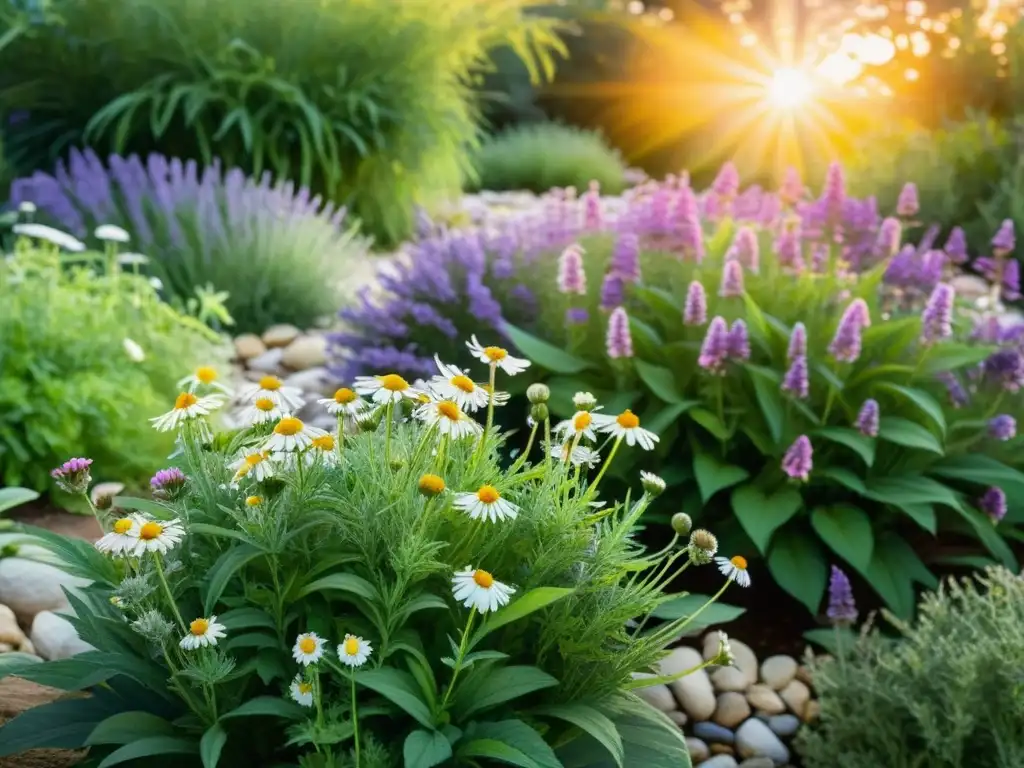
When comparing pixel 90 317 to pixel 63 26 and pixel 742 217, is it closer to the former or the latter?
pixel 742 217

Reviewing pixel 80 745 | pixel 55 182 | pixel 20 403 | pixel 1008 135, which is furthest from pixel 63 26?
pixel 1008 135

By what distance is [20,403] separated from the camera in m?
2.89

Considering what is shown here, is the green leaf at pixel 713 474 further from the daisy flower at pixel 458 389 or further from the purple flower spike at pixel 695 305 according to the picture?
the daisy flower at pixel 458 389

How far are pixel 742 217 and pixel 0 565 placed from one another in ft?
8.60

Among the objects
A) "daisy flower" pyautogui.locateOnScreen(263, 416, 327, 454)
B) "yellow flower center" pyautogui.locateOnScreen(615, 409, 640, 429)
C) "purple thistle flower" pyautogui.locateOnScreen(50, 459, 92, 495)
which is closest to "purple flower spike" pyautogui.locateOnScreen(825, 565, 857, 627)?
"yellow flower center" pyautogui.locateOnScreen(615, 409, 640, 429)

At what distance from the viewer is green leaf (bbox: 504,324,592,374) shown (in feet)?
9.46

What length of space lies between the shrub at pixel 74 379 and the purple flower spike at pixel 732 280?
68.1 inches

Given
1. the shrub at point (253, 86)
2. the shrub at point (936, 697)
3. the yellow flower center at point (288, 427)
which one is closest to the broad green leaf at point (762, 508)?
the shrub at point (936, 697)

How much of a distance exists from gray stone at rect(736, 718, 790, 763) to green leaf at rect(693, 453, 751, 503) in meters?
0.54

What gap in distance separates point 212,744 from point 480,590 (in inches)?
16.6

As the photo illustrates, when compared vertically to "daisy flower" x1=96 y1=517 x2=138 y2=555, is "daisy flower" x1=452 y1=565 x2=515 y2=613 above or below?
below

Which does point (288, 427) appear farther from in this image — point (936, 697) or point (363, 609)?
point (936, 697)

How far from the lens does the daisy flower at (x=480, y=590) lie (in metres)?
1.37

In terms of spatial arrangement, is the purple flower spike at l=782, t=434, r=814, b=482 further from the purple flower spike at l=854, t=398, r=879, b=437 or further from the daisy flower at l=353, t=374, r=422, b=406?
the daisy flower at l=353, t=374, r=422, b=406
